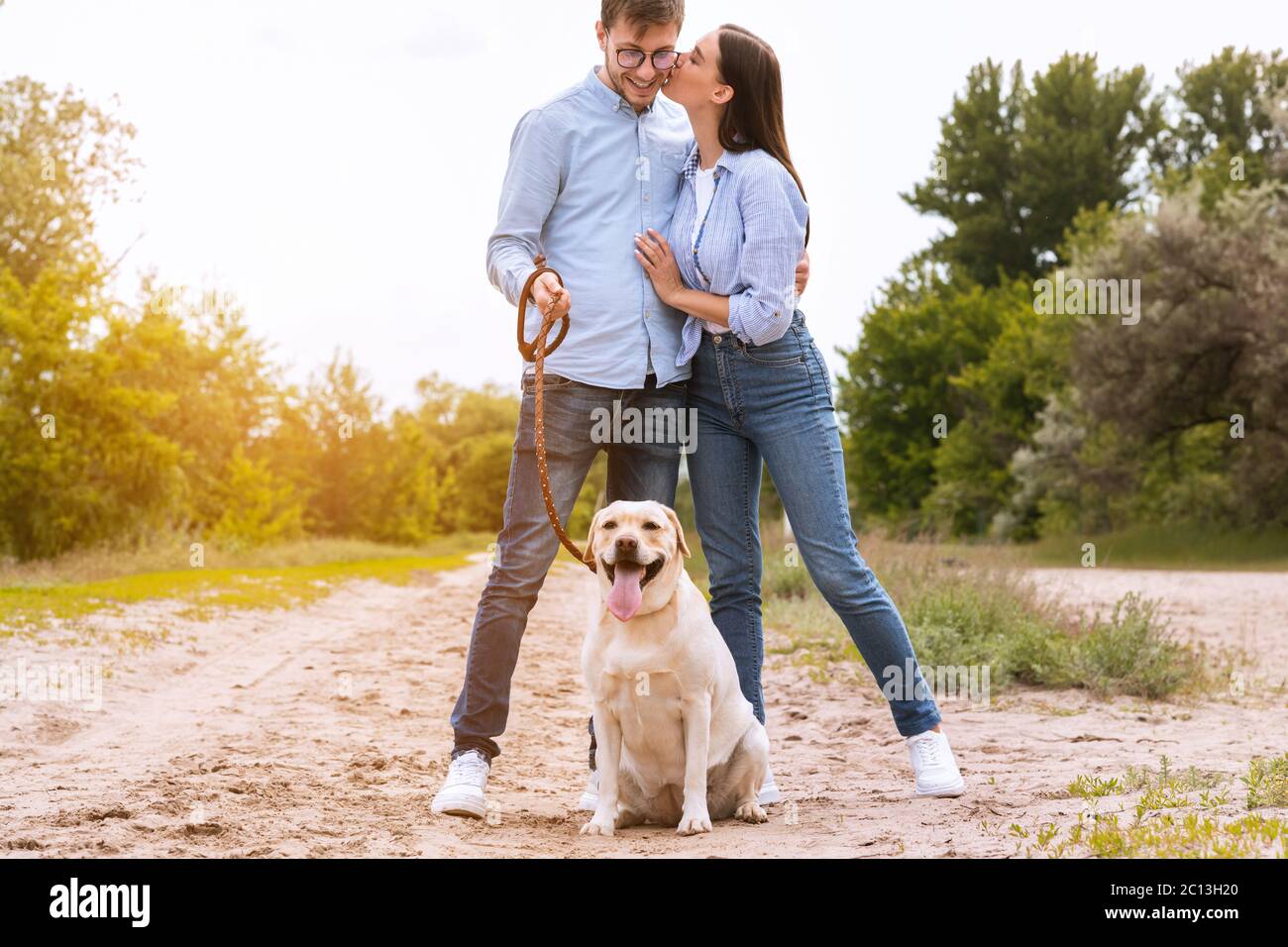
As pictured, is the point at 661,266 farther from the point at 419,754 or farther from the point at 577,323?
the point at 419,754

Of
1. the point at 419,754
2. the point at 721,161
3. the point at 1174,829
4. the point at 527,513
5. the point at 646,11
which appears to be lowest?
the point at 419,754

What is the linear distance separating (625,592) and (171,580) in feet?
46.7

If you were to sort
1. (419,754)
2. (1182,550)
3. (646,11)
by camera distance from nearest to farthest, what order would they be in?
(646,11)
(419,754)
(1182,550)

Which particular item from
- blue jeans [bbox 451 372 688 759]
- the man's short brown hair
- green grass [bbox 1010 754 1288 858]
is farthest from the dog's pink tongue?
the man's short brown hair

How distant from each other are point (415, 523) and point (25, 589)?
2888 centimetres

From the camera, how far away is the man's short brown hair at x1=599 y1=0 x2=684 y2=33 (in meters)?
4.29

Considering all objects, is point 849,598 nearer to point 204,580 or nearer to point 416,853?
point 416,853

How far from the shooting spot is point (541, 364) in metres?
4.40

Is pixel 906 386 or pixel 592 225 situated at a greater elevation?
pixel 906 386

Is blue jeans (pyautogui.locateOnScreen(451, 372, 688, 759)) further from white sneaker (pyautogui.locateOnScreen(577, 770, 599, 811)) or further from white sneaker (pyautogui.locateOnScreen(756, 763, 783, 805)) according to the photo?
white sneaker (pyautogui.locateOnScreen(756, 763, 783, 805))

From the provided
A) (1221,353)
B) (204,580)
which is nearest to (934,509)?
(1221,353)

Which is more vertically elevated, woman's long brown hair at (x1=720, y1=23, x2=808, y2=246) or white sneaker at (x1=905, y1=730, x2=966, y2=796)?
woman's long brown hair at (x1=720, y1=23, x2=808, y2=246)

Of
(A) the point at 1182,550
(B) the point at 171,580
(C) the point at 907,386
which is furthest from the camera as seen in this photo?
(C) the point at 907,386

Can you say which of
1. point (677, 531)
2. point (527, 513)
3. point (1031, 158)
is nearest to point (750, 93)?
point (677, 531)
